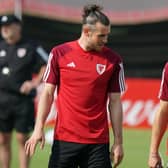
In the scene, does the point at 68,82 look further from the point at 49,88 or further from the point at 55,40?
the point at 55,40

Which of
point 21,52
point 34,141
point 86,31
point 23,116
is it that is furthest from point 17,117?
point 86,31

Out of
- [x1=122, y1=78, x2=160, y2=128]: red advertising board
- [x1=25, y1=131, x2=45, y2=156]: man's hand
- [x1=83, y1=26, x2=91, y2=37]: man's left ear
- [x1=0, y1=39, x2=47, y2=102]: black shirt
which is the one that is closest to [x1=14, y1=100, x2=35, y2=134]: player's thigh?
[x1=0, y1=39, x2=47, y2=102]: black shirt

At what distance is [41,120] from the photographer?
20.9 ft

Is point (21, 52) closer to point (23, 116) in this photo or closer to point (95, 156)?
point (23, 116)

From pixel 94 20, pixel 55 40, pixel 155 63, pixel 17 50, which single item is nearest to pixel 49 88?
pixel 94 20

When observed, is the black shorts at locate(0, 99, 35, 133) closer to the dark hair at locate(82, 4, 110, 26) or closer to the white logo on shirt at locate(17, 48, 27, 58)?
the white logo on shirt at locate(17, 48, 27, 58)

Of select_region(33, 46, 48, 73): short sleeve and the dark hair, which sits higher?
the dark hair

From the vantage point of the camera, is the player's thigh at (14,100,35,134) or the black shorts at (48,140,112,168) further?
the player's thigh at (14,100,35,134)

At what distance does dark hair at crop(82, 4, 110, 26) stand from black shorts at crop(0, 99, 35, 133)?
297 centimetres

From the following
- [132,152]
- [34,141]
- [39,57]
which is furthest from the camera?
[132,152]

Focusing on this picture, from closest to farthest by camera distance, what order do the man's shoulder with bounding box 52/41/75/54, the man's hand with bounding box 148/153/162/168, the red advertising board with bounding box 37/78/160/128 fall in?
1. the man's hand with bounding box 148/153/162/168
2. the man's shoulder with bounding box 52/41/75/54
3. the red advertising board with bounding box 37/78/160/128

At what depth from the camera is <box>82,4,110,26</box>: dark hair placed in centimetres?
638

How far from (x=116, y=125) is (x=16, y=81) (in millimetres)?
2868

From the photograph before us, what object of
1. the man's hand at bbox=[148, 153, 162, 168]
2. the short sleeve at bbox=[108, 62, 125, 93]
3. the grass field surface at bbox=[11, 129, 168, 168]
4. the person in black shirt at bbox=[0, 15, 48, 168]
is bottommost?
the grass field surface at bbox=[11, 129, 168, 168]
